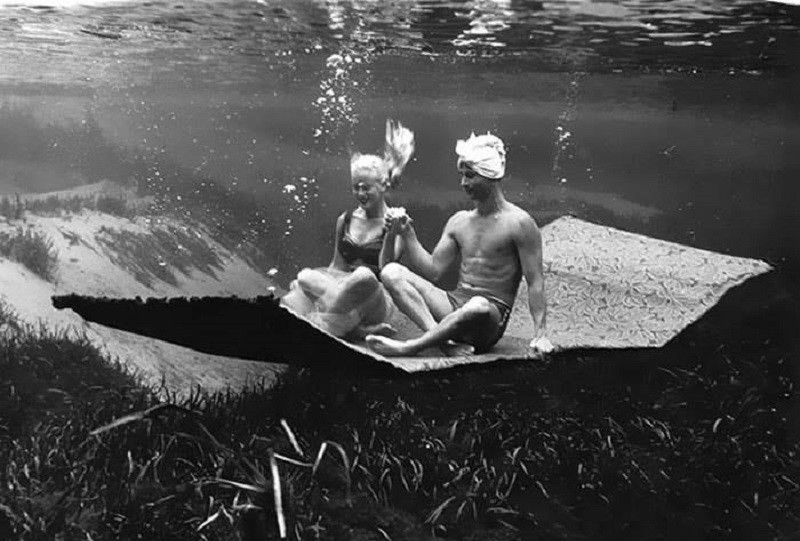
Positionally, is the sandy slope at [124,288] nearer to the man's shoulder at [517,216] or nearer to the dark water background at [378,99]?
the dark water background at [378,99]

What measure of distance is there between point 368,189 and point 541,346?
63 centimetres

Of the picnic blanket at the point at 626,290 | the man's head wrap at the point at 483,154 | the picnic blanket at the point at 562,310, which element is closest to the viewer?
the picnic blanket at the point at 562,310

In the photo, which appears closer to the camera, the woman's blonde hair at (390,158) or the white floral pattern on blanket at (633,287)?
the woman's blonde hair at (390,158)

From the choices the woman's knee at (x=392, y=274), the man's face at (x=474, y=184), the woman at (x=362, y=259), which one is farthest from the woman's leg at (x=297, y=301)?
the man's face at (x=474, y=184)

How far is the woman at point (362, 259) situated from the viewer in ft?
6.70

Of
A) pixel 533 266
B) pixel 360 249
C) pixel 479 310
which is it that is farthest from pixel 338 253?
pixel 533 266

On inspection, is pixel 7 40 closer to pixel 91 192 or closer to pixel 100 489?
pixel 91 192

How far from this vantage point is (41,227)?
6.97ft

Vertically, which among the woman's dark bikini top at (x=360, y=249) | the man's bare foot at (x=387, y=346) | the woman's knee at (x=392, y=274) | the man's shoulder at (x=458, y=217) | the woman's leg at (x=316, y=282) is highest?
the man's shoulder at (x=458, y=217)

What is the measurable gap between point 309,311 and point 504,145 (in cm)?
68

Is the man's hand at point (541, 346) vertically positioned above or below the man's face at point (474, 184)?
below

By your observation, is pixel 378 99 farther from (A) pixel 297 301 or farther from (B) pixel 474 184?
(A) pixel 297 301

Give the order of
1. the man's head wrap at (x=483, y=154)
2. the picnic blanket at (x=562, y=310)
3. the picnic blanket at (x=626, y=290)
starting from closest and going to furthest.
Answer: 1. the picnic blanket at (x=562, y=310)
2. the man's head wrap at (x=483, y=154)
3. the picnic blanket at (x=626, y=290)

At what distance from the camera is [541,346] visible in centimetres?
208
